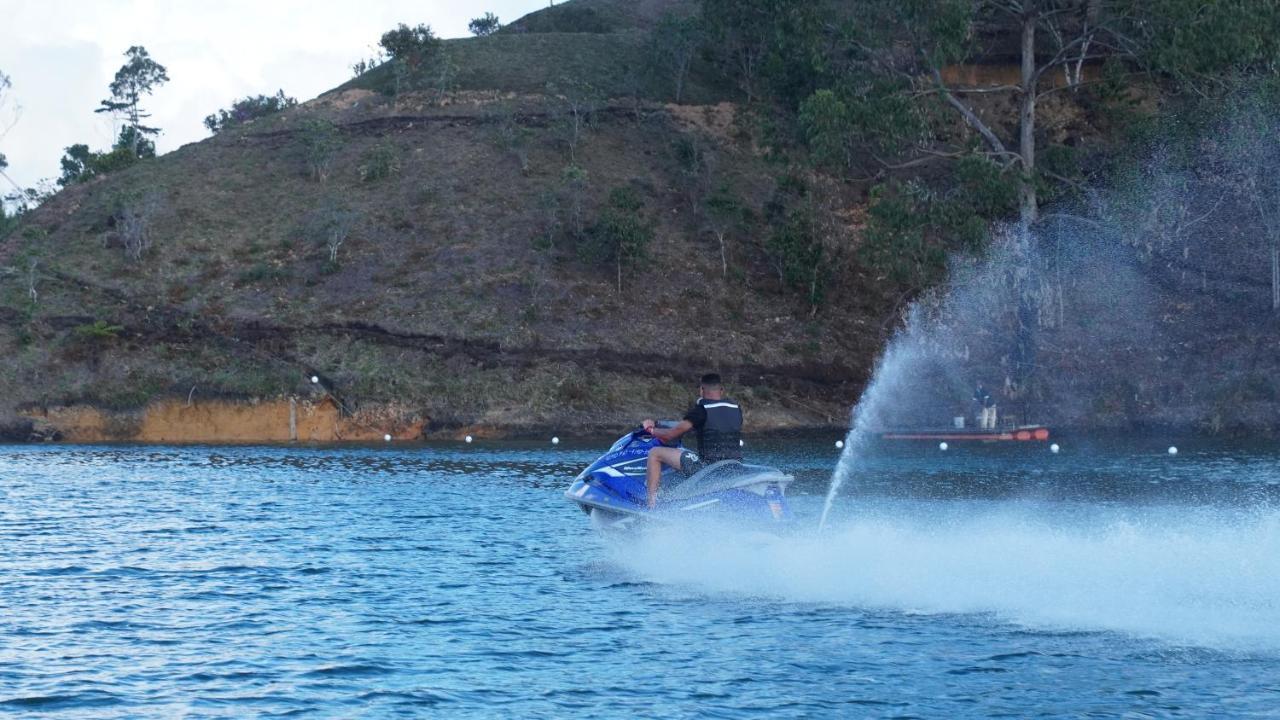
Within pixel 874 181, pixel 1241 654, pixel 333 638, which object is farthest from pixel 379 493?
pixel 874 181

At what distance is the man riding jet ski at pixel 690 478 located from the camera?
20873 millimetres

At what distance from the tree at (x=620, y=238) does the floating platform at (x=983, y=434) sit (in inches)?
863

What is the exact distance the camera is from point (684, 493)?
833 inches

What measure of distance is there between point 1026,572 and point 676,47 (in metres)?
80.2

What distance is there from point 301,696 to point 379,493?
22075 millimetres

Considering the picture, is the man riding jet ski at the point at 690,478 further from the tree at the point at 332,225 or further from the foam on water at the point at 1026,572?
the tree at the point at 332,225

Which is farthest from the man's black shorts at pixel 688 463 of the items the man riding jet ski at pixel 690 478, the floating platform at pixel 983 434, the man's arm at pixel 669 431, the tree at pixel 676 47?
the tree at pixel 676 47

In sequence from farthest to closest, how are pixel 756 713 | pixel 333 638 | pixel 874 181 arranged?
pixel 874 181 → pixel 333 638 → pixel 756 713

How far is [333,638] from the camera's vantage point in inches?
661

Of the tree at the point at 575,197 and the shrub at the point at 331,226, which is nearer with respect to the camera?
the shrub at the point at 331,226

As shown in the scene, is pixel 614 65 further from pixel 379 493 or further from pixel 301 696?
pixel 301 696

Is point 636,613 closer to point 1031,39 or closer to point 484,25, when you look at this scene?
point 1031,39

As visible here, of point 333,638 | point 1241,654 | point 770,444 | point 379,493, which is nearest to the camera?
point 1241,654

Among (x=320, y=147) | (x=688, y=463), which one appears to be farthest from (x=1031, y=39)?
(x=688, y=463)
